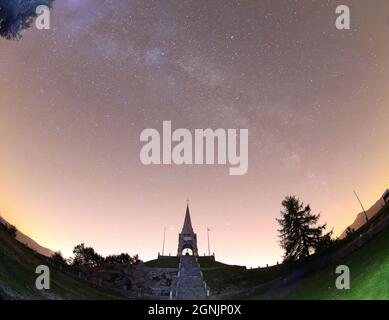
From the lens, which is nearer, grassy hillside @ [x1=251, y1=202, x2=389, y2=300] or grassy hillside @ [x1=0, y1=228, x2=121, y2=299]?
grassy hillside @ [x1=251, y1=202, x2=389, y2=300]

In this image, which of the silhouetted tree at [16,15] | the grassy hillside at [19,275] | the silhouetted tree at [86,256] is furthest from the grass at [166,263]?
the silhouetted tree at [16,15]

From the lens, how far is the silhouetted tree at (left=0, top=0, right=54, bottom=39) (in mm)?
21109

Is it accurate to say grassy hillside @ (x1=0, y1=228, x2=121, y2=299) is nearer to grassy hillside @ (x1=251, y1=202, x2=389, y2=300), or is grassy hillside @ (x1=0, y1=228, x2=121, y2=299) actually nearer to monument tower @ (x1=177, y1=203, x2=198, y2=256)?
grassy hillside @ (x1=251, y1=202, x2=389, y2=300)

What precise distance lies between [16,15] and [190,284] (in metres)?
33.2

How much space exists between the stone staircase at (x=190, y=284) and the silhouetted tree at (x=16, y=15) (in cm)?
2672

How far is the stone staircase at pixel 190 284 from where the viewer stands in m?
34.4

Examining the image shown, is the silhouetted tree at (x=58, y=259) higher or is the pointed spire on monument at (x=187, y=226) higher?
the pointed spire on monument at (x=187, y=226)

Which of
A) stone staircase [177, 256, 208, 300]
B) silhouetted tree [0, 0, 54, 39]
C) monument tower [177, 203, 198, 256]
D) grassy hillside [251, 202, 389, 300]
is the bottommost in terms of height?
stone staircase [177, 256, 208, 300]

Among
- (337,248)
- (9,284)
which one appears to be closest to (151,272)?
(337,248)

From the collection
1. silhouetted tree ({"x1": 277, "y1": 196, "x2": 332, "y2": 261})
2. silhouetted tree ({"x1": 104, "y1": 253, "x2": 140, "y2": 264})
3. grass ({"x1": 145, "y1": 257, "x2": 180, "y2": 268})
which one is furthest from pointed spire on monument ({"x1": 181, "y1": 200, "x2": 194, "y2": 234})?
silhouetted tree ({"x1": 277, "y1": 196, "x2": 332, "y2": 261})

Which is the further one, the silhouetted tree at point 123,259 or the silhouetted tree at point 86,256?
the silhouetted tree at point 123,259

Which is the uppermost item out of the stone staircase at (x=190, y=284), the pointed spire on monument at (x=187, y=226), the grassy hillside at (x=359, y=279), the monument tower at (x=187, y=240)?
the pointed spire on monument at (x=187, y=226)

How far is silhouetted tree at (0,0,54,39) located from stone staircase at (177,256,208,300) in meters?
26.7

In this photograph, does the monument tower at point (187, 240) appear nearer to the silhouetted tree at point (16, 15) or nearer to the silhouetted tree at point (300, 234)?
the silhouetted tree at point (300, 234)
